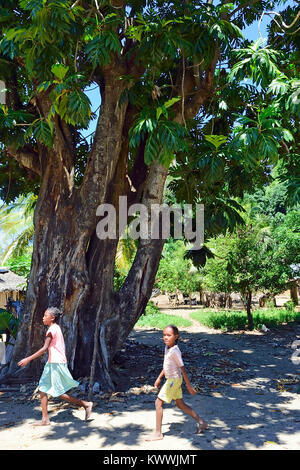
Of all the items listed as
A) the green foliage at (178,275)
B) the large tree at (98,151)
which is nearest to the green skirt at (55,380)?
the large tree at (98,151)

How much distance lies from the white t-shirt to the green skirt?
124 cm

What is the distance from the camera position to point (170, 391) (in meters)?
4.19

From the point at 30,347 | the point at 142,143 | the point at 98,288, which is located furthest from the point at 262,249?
the point at 30,347

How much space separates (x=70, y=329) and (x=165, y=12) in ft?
19.3

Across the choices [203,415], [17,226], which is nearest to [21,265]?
[17,226]

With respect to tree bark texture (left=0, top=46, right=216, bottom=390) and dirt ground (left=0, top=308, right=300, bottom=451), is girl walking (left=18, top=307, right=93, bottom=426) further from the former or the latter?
tree bark texture (left=0, top=46, right=216, bottom=390)

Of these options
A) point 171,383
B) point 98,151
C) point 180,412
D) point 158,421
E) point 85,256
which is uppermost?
point 98,151

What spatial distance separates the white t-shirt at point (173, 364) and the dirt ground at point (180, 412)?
0.63 metres

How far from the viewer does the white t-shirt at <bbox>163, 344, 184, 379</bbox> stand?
4227 mm

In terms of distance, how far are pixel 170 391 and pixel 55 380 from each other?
4.67 ft

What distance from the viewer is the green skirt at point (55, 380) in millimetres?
4707

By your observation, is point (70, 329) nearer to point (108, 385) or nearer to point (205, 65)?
point (108, 385)

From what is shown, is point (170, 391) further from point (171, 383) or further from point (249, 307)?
point (249, 307)

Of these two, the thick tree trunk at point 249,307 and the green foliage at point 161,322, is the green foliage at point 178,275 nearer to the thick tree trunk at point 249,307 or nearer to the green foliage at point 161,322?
the green foliage at point 161,322
